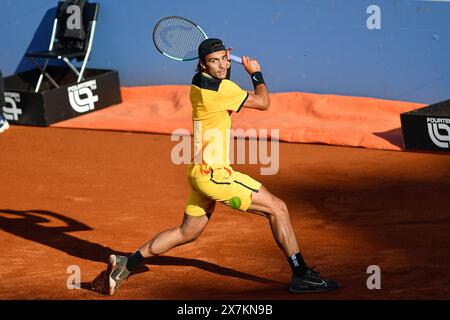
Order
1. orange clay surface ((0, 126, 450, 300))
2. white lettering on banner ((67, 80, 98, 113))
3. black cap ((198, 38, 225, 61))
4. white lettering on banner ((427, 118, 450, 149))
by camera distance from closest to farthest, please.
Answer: black cap ((198, 38, 225, 61)), orange clay surface ((0, 126, 450, 300)), white lettering on banner ((427, 118, 450, 149)), white lettering on banner ((67, 80, 98, 113))

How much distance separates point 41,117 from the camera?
13250mm

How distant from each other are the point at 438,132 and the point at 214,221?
10.7 ft

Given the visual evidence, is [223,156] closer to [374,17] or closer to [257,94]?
[257,94]

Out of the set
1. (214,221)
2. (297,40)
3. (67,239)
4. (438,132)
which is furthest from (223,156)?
(297,40)

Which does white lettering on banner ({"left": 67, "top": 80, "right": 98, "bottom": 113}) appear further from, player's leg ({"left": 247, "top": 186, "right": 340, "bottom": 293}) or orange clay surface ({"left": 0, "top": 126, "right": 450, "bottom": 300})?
player's leg ({"left": 247, "top": 186, "right": 340, "bottom": 293})

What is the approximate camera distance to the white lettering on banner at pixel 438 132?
1085 cm

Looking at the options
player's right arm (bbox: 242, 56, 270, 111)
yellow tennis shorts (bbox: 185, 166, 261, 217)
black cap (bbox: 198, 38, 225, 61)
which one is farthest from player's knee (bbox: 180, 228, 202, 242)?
black cap (bbox: 198, 38, 225, 61)

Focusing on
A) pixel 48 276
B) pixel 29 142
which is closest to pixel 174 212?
pixel 48 276

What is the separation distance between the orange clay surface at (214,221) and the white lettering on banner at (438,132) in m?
0.15

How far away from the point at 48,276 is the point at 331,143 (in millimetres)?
5095

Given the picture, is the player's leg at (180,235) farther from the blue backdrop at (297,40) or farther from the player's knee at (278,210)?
the blue backdrop at (297,40)

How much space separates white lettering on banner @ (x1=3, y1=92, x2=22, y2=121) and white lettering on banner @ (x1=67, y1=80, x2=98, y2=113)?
2.29 feet

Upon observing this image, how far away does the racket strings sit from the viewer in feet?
25.4

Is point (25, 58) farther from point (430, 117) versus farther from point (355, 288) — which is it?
point (355, 288)
